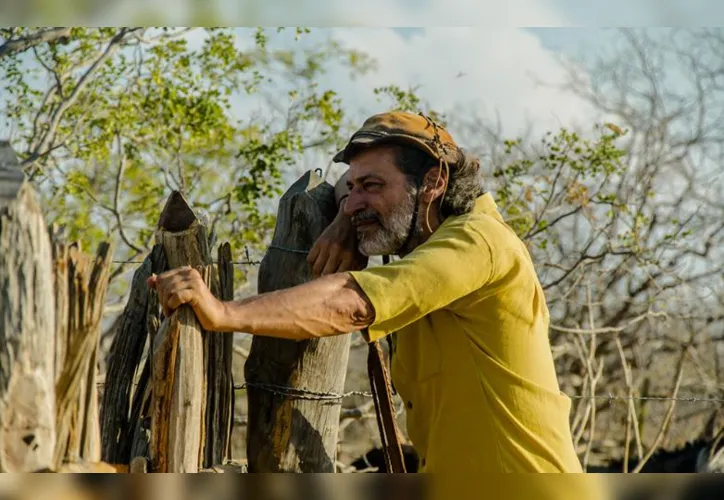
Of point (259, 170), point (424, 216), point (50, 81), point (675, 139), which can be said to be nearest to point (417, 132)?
point (424, 216)

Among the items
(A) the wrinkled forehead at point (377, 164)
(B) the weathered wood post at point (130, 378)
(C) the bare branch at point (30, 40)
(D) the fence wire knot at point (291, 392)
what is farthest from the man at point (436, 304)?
(C) the bare branch at point (30, 40)

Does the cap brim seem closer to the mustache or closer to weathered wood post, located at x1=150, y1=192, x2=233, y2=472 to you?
the mustache

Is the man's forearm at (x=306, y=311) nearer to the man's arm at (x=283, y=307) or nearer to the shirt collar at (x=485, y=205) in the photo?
the man's arm at (x=283, y=307)

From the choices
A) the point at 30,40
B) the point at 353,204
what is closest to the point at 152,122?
the point at 30,40

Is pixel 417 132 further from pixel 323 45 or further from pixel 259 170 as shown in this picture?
pixel 323 45

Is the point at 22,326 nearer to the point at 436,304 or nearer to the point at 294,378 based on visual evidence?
the point at 436,304

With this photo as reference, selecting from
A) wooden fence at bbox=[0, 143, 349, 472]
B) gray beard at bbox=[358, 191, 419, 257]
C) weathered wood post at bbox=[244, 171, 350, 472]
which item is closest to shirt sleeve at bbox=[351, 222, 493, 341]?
gray beard at bbox=[358, 191, 419, 257]

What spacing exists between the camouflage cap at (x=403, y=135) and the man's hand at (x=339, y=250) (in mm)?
251

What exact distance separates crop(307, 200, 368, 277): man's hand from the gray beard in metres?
0.18

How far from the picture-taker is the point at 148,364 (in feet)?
11.4

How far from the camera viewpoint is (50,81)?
955cm

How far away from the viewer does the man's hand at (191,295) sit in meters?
2.82

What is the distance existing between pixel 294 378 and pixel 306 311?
→ 1016 millimetres

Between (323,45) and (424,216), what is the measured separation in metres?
7.28
